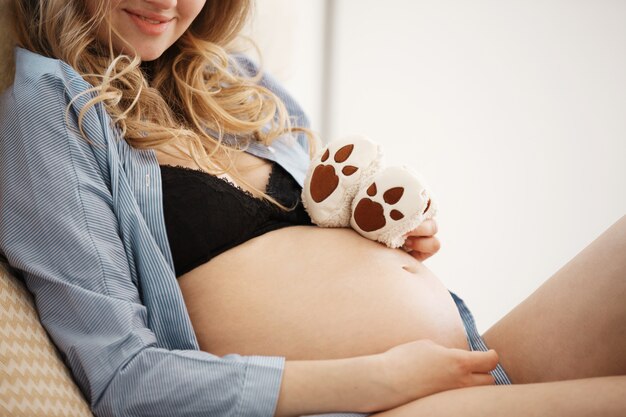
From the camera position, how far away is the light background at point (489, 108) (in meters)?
1.76

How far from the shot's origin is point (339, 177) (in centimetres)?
105

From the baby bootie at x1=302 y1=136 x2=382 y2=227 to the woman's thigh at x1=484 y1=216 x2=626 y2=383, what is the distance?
0.99 feet

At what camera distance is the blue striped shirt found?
0.83 meters

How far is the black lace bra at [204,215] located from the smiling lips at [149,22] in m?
0.21

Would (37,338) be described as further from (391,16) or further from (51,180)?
(391,16)

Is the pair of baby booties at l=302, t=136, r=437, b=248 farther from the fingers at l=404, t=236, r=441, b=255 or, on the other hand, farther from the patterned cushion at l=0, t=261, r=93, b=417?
the patterned cushion at l=0, t=261, r=93, b=417

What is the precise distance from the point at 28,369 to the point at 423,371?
476 millimetres

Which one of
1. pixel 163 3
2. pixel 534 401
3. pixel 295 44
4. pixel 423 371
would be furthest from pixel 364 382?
pixel 295 44

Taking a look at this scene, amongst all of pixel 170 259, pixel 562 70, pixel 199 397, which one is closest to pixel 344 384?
pixel 199 397

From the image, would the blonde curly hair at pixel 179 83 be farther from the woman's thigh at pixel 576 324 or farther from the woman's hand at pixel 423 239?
the woman's thigh at pixel 576 324

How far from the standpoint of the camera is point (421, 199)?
1.02m

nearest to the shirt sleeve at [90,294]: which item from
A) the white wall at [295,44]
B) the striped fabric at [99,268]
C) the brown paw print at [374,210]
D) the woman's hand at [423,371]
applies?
the striped fabric at [99,268]

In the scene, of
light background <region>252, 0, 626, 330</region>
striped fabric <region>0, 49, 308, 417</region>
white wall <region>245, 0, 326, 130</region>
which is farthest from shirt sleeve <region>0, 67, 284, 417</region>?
light background <region>252, 0, 626, 330</region>

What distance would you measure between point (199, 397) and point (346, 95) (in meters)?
1.35
